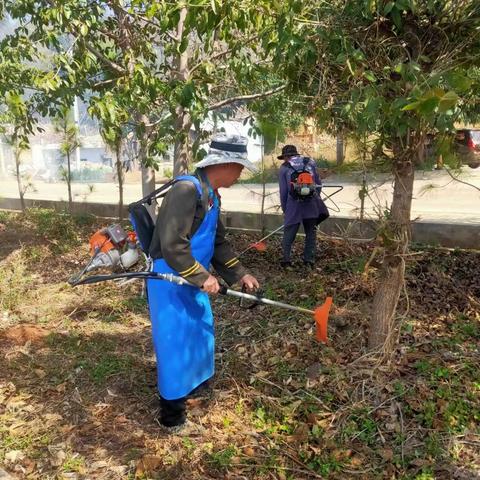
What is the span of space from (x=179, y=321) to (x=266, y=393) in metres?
0.85

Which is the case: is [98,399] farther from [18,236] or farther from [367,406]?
[18,236]

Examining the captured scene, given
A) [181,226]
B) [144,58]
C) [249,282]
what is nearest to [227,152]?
[181,226]

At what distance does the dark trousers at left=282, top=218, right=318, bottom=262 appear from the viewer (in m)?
5.64

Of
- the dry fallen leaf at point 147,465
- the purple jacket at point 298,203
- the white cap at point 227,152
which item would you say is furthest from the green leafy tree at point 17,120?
the dry fallen leaf at point 147,465

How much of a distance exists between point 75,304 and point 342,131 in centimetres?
328

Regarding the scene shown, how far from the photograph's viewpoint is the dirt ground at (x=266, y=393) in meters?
2.59

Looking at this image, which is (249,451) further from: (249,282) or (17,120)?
(17,120)

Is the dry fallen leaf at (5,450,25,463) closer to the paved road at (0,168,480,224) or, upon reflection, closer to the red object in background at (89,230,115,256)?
the red object in background at (89,230,115,256)

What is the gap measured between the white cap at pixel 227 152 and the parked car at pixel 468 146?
4.02 ft

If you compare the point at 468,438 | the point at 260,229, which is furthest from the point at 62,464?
the point at 260,229

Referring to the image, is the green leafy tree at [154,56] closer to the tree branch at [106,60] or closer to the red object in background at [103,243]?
the tree branch at [106,60]

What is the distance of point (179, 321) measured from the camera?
2775 mm

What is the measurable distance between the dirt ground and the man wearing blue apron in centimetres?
33

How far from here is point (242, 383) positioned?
10.9ft
